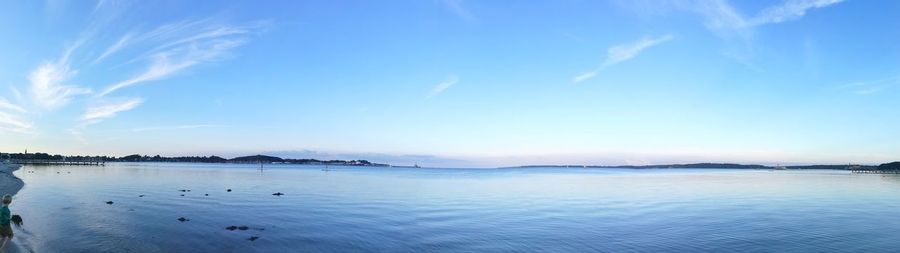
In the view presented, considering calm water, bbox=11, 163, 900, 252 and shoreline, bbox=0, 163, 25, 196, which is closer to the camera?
calm water, bbox=11, 163, 900, 252

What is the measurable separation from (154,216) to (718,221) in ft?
135

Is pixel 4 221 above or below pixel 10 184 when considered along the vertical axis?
above

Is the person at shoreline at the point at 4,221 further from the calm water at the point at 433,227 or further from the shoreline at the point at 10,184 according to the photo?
the shoreline at the point at 10,184

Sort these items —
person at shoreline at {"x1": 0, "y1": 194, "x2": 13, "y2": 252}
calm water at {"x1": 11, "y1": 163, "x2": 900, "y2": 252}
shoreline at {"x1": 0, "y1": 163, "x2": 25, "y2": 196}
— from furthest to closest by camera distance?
shoreline at {"x1": 0, "y1": 163, "x2": 25, "y2": 196} → calm water at {"x1": 11, "y1": 163, "x2": 900, "y2": 252} → person at shoreline at {"x1": 0, "y1": 194, "x2": 13, "y2": 252}

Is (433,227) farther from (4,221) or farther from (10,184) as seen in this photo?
(10,184)

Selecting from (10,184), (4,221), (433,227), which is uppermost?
(4,221)

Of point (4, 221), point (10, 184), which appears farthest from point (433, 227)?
point (10, 184)

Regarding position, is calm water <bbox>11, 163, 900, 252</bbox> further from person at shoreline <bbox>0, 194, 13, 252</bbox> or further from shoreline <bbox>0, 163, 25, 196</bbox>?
shoreline <bbox>0, 163, 25, 196</bbox>

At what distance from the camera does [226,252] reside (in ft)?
74.3

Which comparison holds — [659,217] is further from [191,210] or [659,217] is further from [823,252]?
[191,210]

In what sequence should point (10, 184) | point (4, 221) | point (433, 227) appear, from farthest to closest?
point (10, 184), point (433, 227), point (4, 221)

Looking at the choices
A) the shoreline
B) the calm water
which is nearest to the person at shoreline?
the calm water

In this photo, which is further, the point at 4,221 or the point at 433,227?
the point at 433,227

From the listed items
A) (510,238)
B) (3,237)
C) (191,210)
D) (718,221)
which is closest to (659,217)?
(718,221)
